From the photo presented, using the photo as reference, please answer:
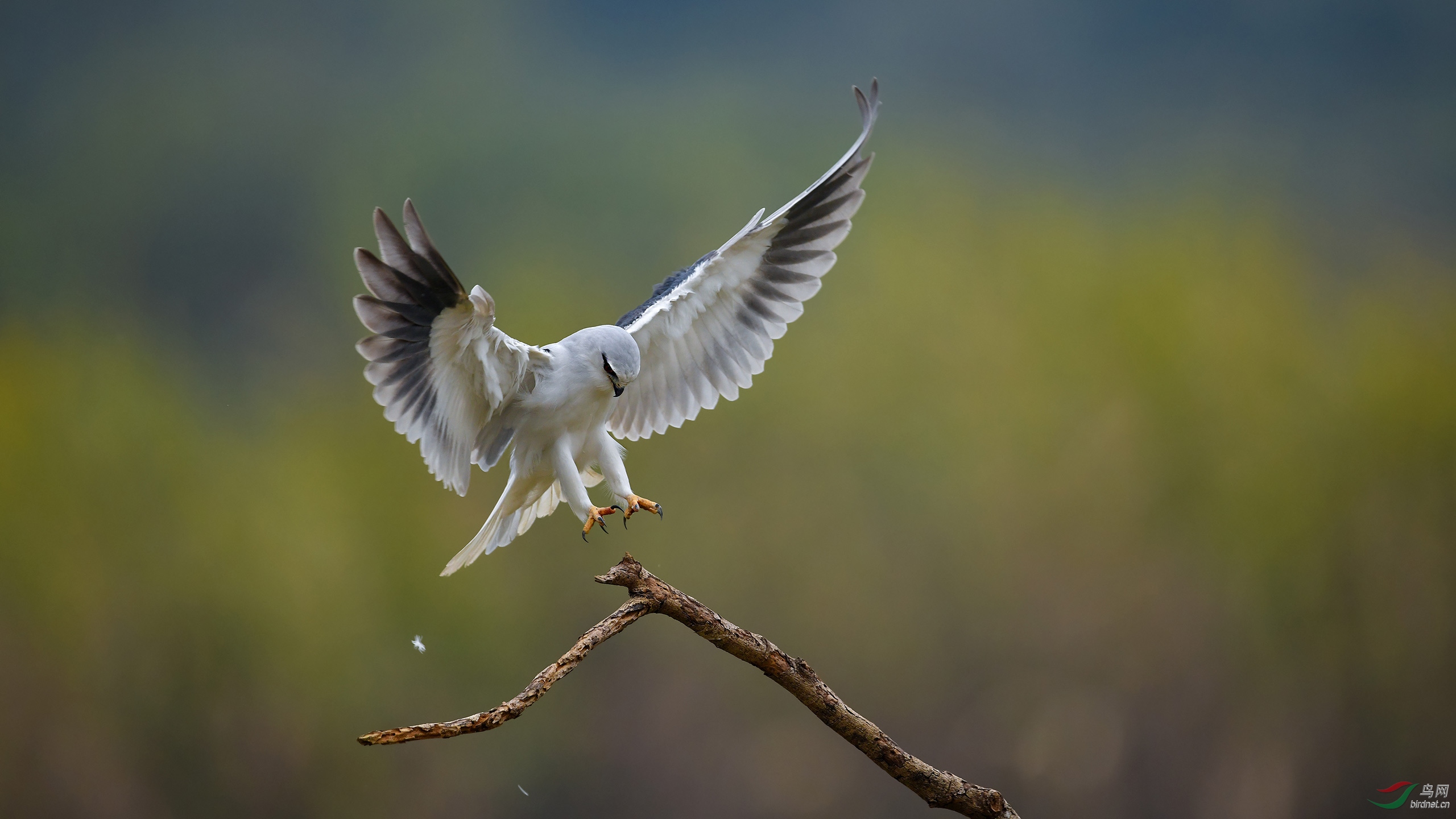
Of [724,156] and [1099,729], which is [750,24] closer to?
[724,156]

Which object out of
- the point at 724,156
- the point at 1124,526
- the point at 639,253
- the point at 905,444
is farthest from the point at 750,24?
the point at 1124,526

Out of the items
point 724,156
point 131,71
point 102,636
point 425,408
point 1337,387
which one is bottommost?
point 102,636

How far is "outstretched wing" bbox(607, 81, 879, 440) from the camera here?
9.11 ft

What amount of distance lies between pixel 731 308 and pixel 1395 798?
3285 mm

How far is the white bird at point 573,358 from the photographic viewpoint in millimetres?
2111

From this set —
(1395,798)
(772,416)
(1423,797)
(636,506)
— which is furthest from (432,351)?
(1423,797)

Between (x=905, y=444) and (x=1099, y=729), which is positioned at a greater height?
(x=905, y=444)

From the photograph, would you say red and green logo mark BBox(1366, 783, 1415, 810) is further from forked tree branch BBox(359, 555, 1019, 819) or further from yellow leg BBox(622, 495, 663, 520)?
yellow leg BBox(622, 495, 663, 520)

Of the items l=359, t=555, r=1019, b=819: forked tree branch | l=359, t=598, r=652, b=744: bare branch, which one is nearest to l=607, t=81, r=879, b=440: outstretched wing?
l=359, t=555, r=1019, b=819: forked tree branch

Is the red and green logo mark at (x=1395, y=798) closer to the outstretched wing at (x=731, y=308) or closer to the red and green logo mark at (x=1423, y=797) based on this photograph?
the red and green logo mark at (x=1423, y=797)

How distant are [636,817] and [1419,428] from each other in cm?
349

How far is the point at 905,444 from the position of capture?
395cm

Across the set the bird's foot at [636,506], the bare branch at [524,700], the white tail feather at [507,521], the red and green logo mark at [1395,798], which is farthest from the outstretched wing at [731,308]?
the red and green logo mark at [1395,798]

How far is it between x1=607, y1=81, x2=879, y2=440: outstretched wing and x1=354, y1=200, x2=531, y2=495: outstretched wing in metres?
0.50
